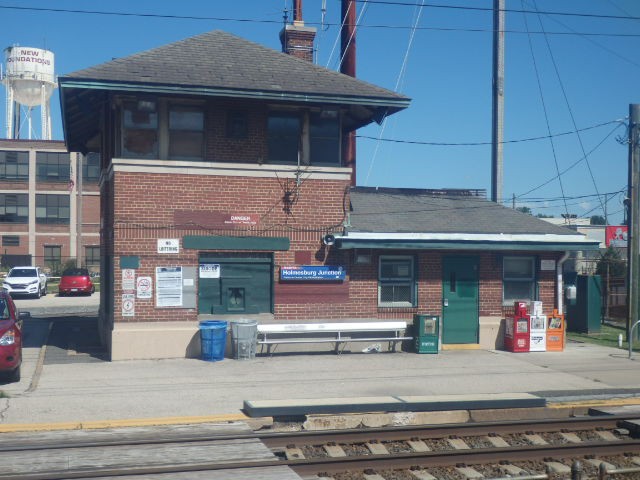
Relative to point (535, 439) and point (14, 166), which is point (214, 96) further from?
point (14, 166)

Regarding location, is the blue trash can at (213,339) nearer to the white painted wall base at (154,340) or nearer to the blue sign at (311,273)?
the white painted wall base at (154,340)

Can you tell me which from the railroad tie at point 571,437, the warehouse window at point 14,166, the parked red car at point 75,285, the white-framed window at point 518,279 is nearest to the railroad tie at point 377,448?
the railroad tie at point 571,437

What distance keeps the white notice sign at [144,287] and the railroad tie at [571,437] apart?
32.1ft

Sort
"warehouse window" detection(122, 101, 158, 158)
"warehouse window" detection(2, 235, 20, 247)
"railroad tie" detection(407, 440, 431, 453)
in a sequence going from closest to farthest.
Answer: "railroad tie" detection(407, 440, 431, 453) → "warehouse window" detection(122, 101, 158, 158) → "warehouse window" detection(2, 235, 20, 247)

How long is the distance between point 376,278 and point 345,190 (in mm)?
2285

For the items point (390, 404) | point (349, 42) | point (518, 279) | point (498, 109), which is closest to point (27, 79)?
point (349, 42)

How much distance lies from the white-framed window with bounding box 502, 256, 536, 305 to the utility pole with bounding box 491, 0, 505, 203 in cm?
491

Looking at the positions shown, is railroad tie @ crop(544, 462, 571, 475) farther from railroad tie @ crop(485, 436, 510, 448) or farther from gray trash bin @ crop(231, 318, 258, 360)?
gray trash bin @ crop(231, 318, 258, 360)

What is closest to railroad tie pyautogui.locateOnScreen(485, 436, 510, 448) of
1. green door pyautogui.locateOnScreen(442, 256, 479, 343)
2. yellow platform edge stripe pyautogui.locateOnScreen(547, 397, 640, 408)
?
yellow platform edge stripe pyautogui.locateOnScreen(547, 397, 640, 408)

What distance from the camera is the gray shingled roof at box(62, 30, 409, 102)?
16641 mm

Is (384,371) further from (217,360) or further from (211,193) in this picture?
(211,193)

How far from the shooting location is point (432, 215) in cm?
2025

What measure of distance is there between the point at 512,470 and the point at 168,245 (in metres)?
10.3

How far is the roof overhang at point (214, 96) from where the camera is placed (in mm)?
16188
